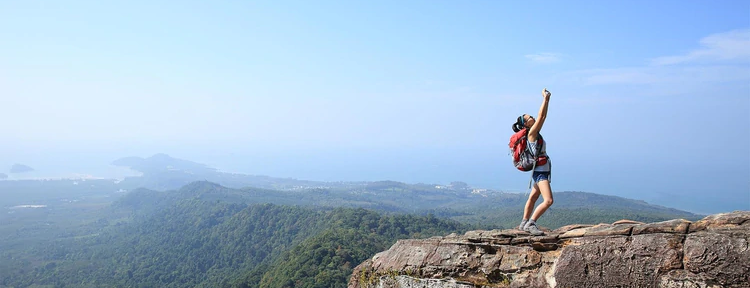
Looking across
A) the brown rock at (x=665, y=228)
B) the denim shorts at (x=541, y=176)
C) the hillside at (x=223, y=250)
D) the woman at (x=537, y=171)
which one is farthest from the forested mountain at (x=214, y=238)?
the brown rock at (x=665, y=228)

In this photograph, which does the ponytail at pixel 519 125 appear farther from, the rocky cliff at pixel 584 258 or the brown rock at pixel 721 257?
the brown rock at pixel 721 257

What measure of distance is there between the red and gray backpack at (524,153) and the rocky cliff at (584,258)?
1396 millimetres

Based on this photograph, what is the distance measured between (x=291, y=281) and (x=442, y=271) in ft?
113

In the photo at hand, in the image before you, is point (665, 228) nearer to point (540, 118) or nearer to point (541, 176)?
point (541, 176)

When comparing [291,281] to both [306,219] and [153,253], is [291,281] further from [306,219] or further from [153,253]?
[153,253]

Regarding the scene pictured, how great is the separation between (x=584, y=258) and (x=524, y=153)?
2262 mm

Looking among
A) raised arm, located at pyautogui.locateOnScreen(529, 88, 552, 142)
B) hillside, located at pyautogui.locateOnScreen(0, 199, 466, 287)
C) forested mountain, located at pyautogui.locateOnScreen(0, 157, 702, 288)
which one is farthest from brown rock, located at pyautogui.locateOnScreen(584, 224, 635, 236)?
hillside, located at pyautogui.locateOnScreen(0, 199, 466, 287)

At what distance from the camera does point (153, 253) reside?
274 ft

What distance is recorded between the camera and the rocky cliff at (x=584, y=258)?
580cm

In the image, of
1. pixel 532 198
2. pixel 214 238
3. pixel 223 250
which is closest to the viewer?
pixel 532 198

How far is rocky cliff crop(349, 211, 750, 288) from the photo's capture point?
19.0 feet

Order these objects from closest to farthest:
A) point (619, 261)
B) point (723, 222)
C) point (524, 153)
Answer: point (619, 261)
point (723, 222)
point (524, 153)

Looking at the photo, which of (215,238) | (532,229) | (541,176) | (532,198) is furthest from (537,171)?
(215,238)

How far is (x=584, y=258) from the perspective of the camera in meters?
6.63
